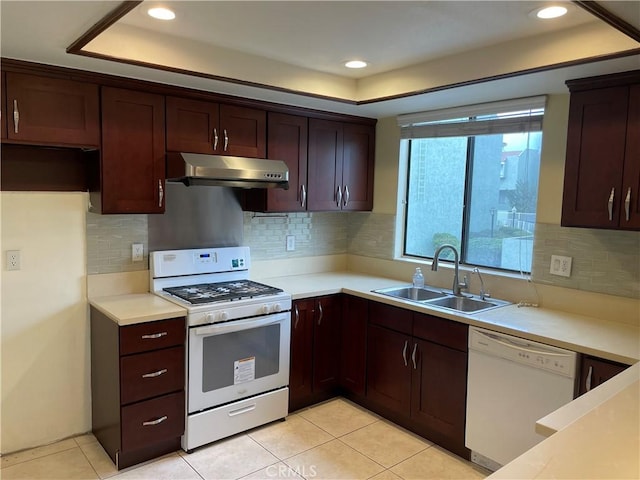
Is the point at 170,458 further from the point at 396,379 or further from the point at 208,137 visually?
the point at 208,137

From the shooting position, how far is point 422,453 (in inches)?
116

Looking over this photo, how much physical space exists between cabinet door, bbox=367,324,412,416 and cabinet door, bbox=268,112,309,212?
1.05 meters

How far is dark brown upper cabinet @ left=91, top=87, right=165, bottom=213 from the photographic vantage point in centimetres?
275

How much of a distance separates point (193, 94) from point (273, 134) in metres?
0.63

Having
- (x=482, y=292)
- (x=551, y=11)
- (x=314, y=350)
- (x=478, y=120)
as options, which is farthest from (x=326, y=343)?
(x=551, y=11)

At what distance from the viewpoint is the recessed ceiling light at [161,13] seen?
7.15 ft

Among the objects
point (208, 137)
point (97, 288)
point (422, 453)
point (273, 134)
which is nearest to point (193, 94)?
point (208, 137)

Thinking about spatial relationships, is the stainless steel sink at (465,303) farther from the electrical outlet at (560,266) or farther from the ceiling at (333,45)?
the ceiling at (333,45)

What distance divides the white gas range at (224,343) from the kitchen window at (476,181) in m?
1.36

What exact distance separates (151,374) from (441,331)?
168 centimetres

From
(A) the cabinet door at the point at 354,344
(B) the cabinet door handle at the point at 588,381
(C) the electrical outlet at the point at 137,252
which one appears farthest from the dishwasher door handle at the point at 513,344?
(C) the electrical outlet at the point at 137,252

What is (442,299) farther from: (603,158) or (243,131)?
(243,131)

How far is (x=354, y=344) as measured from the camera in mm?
3523

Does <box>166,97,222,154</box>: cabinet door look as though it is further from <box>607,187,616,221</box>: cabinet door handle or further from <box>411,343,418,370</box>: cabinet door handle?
<box>607,187,616,221</box>: cabinet door handle
